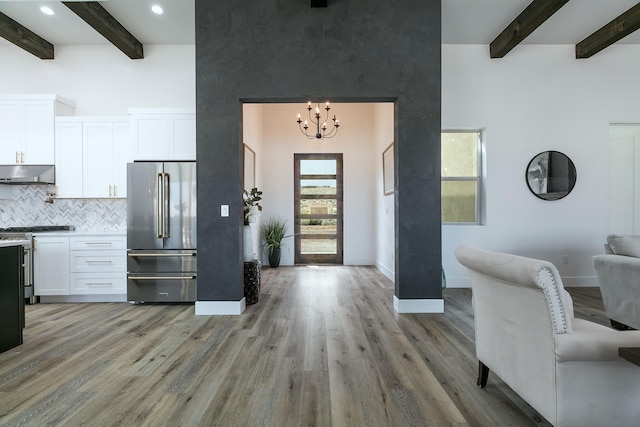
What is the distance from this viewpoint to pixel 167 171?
402cm

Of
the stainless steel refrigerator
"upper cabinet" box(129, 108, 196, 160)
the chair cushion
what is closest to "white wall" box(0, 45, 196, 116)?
"upper cabinet" box(129, 108, 196, 160)

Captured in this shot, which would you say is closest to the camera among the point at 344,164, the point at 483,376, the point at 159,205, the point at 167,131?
the point at 483,376

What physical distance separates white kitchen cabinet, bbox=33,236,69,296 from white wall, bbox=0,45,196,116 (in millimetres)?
1882

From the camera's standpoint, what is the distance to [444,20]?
13.9 ft

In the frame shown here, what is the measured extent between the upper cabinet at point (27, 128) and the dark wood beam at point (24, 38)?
2.38ft

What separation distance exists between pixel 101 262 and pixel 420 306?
379 centimetres

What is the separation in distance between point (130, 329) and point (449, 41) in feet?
16.9

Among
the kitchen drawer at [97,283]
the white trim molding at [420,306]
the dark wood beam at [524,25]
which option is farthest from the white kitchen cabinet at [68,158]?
the dark wood beam at [524,25]

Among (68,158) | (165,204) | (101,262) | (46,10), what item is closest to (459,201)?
(165,204)

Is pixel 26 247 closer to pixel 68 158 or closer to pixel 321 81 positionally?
pixel 68 158

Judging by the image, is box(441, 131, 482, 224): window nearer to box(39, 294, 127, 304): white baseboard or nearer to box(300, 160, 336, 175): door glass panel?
box(300, 160, 336, 175): door glass panel

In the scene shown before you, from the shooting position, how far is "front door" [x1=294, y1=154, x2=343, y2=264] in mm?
7215

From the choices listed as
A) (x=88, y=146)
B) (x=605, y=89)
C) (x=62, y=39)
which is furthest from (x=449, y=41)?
(x=62, y=39)

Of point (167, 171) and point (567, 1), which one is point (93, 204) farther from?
point (567, 1)
